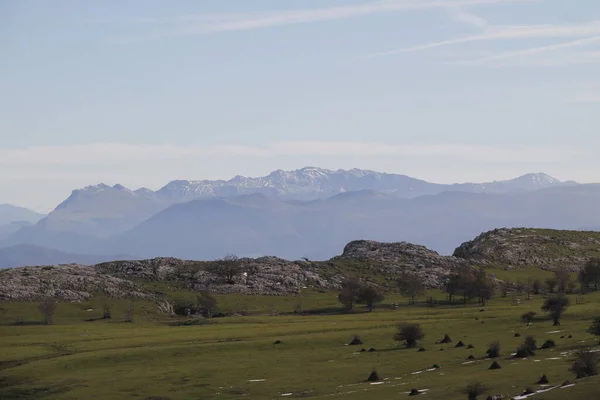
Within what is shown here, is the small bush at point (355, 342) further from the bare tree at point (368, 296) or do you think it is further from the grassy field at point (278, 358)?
the bare tree at point (368, 296)

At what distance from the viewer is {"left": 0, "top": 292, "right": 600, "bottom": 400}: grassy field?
3071 inches

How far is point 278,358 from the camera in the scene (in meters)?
103

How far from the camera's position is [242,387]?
84375 mm

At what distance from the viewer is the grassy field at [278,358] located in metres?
78.0

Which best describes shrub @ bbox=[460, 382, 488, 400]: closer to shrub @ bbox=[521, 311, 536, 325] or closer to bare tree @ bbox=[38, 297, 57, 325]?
shrub @ bbox=[521, 311, 536, 325]

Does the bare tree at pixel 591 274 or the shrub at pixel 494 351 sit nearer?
the shrub at pixel 494 351

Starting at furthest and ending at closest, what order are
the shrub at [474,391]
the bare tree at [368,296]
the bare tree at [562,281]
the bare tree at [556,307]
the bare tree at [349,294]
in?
the bare tree at [562,281] < the bare tree at [368,296] < the bare tree at [349,294] < the bare tree at [556,307] < the shrub at [474,391]

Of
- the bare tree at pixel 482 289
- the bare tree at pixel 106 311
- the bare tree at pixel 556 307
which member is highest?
the bare tree at pixel 482 289

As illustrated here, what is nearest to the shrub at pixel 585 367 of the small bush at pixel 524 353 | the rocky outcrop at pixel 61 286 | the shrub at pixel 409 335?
the small bush at pixel 524 353

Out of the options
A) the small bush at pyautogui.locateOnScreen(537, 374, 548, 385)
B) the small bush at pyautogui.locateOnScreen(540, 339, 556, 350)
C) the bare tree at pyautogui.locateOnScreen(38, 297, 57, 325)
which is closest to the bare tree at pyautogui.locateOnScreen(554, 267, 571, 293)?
the small bush at pyautogui.locateOnScreen(540, 339, 556, 350)

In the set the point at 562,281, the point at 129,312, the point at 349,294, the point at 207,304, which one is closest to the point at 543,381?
the point at 349,294

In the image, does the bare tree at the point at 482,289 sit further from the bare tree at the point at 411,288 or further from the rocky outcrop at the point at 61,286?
the rocky outcrop at the point at 61,286

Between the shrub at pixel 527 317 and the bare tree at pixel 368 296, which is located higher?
the bare tree at pixel 368 296

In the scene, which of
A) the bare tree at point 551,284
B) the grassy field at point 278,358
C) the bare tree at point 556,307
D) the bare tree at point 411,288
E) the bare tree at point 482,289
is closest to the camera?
the grassy field at point 278,358
